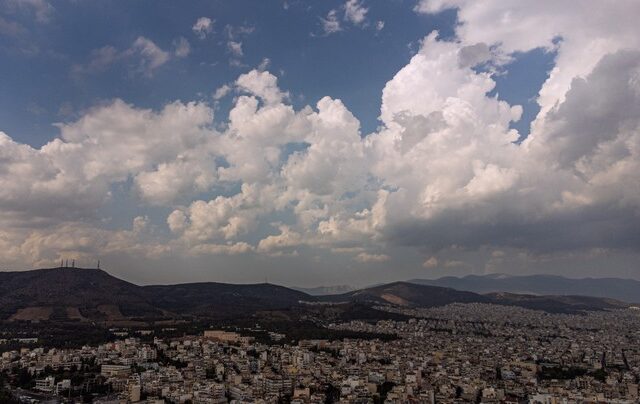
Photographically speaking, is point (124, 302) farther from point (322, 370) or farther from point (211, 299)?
point (322, 370)

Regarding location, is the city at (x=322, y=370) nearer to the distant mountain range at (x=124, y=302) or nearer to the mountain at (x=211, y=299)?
the distant mountain range at (x=124, y=302)

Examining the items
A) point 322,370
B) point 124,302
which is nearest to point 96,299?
point 124,302

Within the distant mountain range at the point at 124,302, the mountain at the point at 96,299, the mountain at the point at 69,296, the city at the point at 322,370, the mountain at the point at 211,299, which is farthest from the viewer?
the mountain at the point at 211,299

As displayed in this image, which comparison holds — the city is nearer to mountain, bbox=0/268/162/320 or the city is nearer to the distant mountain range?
the distant mountain range

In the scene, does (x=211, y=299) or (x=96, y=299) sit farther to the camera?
(x=211, y=299)

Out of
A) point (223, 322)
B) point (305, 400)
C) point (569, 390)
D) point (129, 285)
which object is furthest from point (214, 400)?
point (129, 285)

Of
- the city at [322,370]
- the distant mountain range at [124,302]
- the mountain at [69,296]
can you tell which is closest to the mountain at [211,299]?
the distant mountain range at [124,302]

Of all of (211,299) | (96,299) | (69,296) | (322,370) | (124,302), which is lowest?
(322,370)

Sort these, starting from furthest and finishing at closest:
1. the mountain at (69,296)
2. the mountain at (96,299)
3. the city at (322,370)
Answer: the mountain at (96,299) → the mountain at (69,296) → the city at (322,370)

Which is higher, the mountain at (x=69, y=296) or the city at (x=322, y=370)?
the mountain at (x=69, y=296)

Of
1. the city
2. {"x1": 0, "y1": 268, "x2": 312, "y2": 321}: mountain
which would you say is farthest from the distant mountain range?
the city

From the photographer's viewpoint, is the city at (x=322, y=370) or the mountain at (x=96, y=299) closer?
the city at (x=322, y=370)
